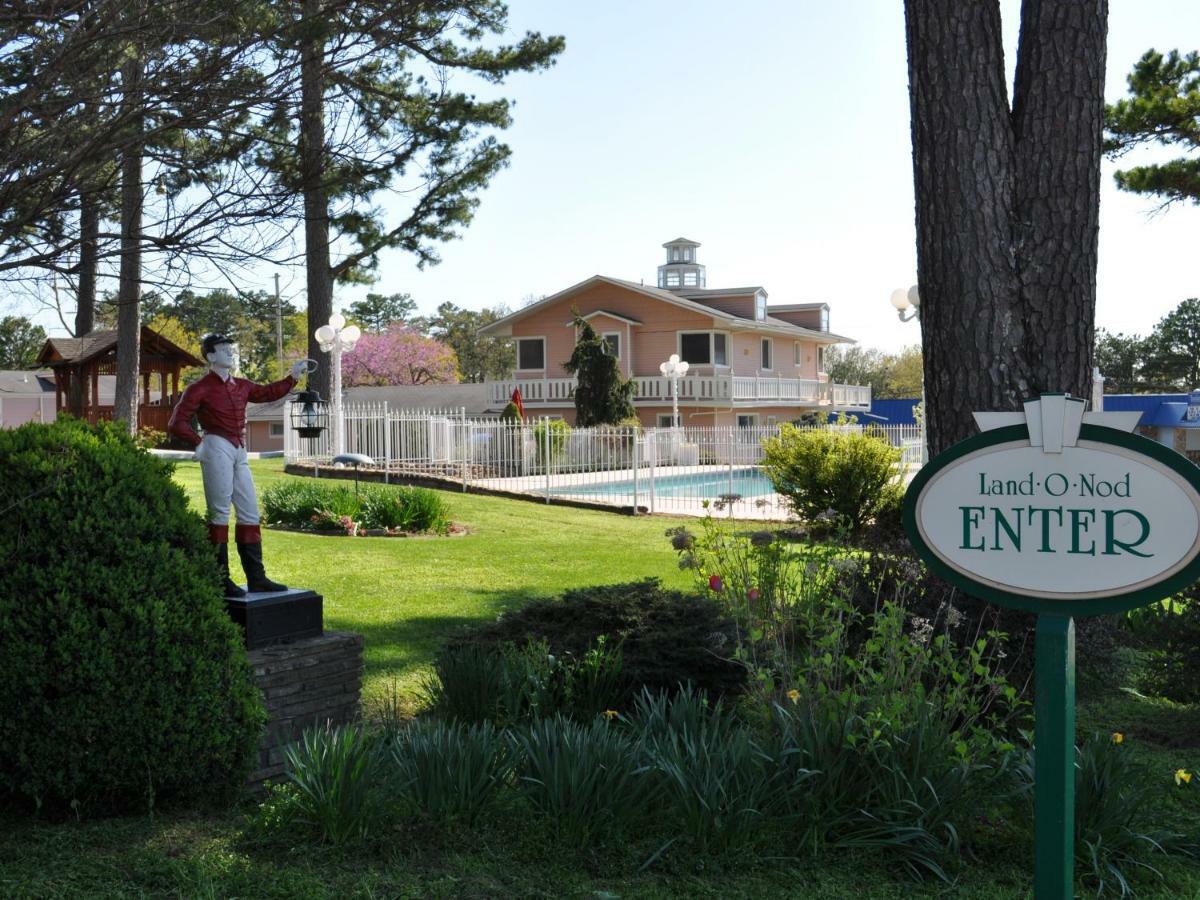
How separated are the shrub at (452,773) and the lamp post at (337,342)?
16.4 meters

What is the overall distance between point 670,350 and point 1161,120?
1104 inches

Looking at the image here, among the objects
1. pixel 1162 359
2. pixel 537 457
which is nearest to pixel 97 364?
pixel 537 457

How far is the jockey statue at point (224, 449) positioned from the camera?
514cm

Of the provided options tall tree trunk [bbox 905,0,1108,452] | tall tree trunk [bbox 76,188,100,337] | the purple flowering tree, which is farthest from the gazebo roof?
tall tree trunk [bbox 905,0,1108,452]

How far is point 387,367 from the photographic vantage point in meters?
60.1

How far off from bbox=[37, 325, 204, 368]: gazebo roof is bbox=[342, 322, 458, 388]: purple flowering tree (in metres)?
23.5

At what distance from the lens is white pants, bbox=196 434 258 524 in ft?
16.8

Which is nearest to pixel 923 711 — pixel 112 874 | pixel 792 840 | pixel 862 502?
pixel 792 840

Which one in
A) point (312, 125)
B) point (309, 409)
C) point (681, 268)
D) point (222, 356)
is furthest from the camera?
point (681, 268)

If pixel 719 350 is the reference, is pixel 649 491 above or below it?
below

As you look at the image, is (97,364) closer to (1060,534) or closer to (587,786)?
(587,786)

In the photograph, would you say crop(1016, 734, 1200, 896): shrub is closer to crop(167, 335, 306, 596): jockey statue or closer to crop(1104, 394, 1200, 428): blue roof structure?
crop(167, 335, 306, 596): jockey statue

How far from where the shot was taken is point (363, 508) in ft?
47.8

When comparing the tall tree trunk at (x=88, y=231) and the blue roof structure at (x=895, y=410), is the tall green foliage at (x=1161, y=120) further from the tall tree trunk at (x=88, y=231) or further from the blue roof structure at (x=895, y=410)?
the blue roof structure at (x=895, y=410)
